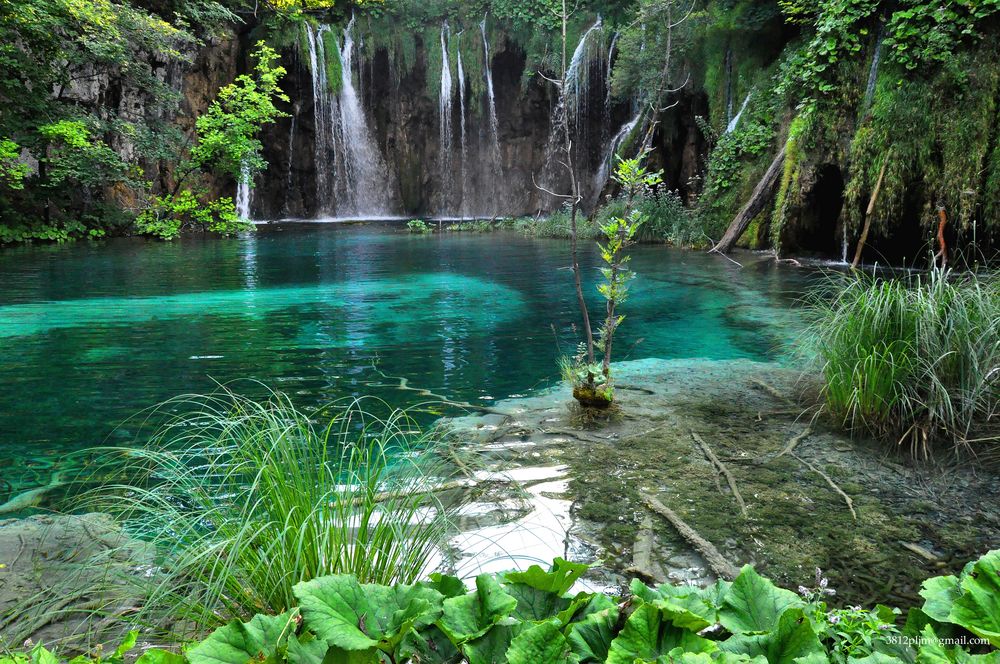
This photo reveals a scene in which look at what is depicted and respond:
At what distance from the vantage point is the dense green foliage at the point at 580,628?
1328 mm

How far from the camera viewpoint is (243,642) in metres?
1.40

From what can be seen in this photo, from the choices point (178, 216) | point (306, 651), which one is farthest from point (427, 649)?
point (178, 216)

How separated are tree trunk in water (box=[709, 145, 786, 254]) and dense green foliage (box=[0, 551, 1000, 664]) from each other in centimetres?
1142

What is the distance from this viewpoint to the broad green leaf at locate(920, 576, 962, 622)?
145cm

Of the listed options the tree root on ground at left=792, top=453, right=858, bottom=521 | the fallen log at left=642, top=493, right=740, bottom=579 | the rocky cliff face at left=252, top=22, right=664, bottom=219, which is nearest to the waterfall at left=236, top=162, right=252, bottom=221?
the rocky cliff face at left=252, top=22, right=664, bottom=219

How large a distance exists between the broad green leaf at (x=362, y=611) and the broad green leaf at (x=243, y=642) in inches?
2.6

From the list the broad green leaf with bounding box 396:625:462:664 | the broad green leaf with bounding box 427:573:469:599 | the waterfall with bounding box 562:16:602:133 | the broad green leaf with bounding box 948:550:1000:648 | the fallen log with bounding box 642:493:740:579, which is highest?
the waterfall with bounding box 562:16:602:133

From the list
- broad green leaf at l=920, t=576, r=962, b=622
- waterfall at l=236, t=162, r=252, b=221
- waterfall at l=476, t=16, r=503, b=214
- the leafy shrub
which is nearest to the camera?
broad green leaf at l=920, t=576, r=962, b=622

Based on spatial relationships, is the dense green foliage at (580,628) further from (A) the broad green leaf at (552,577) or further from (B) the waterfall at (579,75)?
(B) the waterfall at (579,75)

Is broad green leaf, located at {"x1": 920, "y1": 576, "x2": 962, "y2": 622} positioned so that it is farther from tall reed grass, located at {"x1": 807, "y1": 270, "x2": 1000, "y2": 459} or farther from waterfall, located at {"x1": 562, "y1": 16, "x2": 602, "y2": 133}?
waterfall, located at {"x1": 562, "y1": 16, "x2": 602, "y2": 133}

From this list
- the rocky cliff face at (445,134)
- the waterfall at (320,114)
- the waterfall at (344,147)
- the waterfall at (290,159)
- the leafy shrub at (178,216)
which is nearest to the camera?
the leafy shrub at (178,216)

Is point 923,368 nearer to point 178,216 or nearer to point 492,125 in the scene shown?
point 178,216

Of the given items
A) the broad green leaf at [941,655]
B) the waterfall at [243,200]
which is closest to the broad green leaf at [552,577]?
the broad green leaf at [941,655]

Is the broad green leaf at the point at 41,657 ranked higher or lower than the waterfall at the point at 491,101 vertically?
lower
